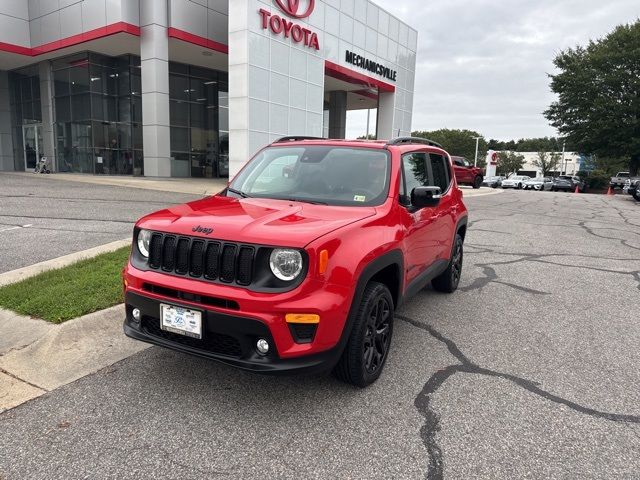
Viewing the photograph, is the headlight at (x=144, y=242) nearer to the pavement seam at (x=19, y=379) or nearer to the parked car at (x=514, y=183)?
the pavement seam at (x=19, y=379)

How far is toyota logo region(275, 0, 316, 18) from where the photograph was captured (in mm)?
20617

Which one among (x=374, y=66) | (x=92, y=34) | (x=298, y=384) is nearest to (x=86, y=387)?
(x=298, y=384)

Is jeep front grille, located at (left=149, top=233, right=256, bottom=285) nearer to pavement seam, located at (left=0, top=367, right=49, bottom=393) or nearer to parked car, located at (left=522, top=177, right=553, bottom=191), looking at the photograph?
pavement seam, located at (left=0, top=367, right=49, bottom=393)

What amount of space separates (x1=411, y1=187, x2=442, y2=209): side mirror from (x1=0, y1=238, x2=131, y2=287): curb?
175 inches

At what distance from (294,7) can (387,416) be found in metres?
21.6

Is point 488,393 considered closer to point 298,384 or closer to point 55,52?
point 298,384

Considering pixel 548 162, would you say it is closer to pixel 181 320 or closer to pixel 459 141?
pixel 459 141

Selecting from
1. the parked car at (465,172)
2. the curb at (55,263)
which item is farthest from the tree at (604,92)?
the curb at (55,263)

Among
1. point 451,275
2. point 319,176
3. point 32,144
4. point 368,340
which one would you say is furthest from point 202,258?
point 32,144

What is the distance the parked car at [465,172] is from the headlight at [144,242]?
27.6 meters

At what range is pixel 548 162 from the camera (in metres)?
98.8

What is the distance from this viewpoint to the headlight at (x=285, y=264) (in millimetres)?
2777

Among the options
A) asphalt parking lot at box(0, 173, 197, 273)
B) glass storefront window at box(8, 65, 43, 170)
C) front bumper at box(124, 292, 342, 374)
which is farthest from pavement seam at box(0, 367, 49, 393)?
glass storefront window at box(8, 65, 43, 170)

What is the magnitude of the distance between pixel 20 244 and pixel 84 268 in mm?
2177
